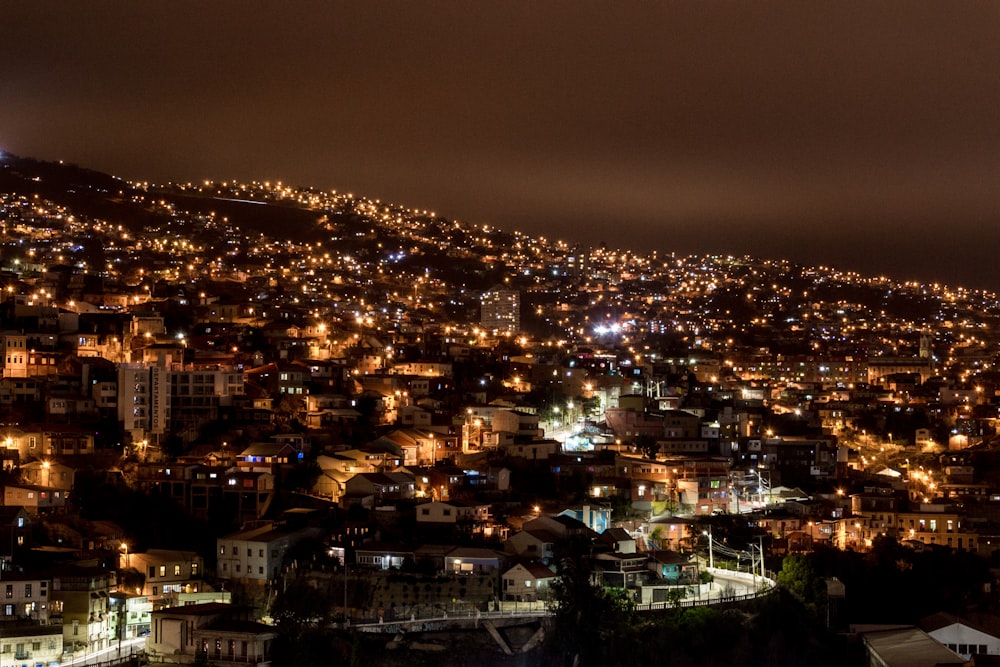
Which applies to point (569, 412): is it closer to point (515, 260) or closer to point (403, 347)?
point (403, 347)

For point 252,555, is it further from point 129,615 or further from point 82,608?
point 82,608

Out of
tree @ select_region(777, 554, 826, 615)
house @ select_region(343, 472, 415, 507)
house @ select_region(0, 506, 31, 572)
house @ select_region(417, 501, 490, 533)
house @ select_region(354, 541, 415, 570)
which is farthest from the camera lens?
house @ select_region(343, 472, 415, 507)

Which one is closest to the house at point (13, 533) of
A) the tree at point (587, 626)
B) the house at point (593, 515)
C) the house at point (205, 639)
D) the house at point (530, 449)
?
the house at point (205, 639)

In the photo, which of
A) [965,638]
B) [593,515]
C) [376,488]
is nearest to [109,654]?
[376,488]

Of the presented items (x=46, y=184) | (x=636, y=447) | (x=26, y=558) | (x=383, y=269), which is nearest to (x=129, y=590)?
(x=26, y=558)

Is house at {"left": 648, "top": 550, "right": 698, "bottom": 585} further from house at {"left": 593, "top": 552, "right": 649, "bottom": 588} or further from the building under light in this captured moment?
the building under light

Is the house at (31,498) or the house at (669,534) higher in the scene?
the house at (31,498)

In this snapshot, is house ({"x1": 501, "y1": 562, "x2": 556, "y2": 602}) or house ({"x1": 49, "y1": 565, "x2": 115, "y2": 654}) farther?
house ({"x1": 501, "y1": 562, "x2": 556, "y2": 602})

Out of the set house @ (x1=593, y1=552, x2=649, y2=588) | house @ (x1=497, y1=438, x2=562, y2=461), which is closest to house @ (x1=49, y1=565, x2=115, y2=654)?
house @ (x1=593, y1=552, x2=649, y2=588)

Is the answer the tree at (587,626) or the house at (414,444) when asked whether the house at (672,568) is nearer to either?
the tree at (587,626)
